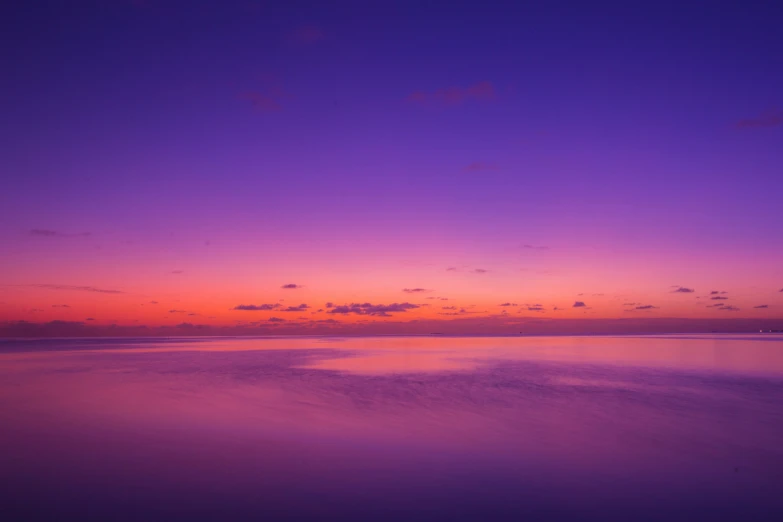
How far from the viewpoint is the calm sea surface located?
7.80 meters

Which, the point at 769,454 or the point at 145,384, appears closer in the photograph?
the point at 769,454

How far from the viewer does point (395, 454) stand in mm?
10844

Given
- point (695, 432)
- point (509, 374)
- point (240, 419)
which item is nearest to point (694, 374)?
Answer: point (509, 374)

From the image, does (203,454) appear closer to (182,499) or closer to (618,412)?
(182,499)

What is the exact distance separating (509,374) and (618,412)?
11.8 meters

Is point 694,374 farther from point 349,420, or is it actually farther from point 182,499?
point 182,499

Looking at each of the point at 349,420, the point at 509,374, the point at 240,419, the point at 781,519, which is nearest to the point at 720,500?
the point at 781,519

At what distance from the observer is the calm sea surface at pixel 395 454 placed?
7.80m

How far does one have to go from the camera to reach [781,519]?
23.6 feet

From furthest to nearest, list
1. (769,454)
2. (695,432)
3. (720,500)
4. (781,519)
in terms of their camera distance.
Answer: (695,432)
(769,454)
(720,500)
(781,519)

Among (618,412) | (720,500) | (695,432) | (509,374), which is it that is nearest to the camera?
(720,500)

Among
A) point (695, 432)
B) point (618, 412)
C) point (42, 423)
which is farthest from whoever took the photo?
point (618, 412)

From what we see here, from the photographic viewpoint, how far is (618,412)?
15.4 m

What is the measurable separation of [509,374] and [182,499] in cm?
2136
